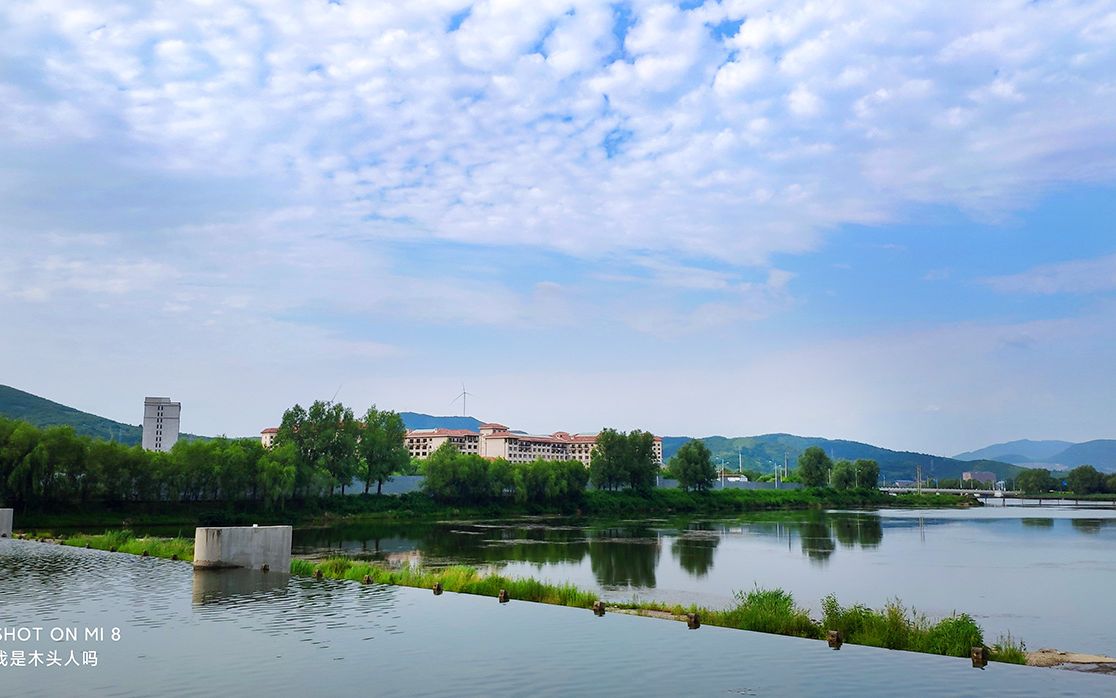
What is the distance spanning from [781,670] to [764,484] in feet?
458

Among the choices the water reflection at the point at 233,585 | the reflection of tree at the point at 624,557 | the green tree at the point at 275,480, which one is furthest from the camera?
the green tree at the point at 275,480

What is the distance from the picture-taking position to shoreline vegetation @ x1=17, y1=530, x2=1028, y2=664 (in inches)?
704

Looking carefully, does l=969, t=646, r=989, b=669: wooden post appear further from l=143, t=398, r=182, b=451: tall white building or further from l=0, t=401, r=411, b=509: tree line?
l=143, t=398, r=182, b=451: tall white building

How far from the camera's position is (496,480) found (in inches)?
3713

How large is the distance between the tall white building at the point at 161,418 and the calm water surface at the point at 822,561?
110289 millimetres

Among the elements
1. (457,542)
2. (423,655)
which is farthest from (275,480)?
(423,655)

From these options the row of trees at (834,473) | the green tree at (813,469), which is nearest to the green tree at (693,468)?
the green tree at (813,469)

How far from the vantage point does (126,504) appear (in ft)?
215

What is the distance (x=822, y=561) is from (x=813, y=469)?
108 m

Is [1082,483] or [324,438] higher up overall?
[324,438]

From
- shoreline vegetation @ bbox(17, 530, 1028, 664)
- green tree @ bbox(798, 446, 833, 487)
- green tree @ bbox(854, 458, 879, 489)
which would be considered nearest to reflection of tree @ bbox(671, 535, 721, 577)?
shoreline vegetation @ bbox(17, 530, 1028, 664)

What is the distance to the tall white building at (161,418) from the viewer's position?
162 metres

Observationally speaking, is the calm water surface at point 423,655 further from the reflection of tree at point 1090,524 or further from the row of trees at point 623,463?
the row of trees at point 623,463

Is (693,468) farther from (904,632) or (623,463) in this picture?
(904,632)
